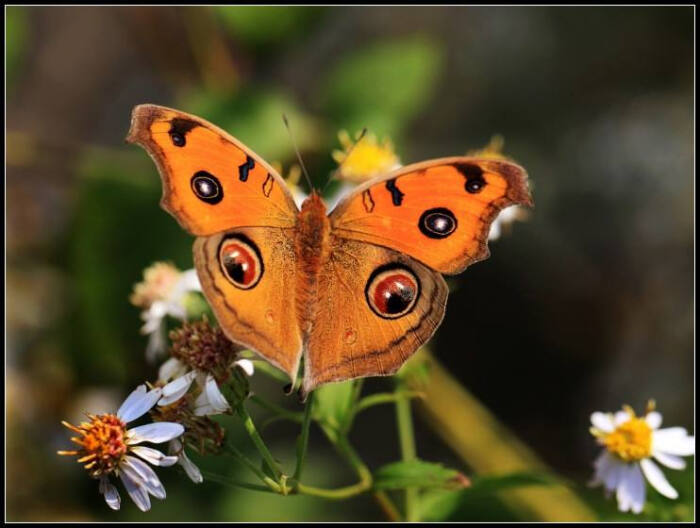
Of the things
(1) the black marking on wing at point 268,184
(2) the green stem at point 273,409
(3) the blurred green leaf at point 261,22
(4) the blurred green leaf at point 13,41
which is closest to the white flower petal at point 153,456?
(2) the green stem at point 273,409

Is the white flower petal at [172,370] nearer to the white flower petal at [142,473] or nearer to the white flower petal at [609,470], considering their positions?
the white flower petal at [142,473]

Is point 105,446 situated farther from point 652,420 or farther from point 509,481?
point 652,420

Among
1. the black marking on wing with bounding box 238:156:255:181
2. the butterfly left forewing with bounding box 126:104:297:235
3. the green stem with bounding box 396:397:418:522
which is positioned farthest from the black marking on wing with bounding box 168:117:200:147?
the green stem with bounding box 396:397:418:522

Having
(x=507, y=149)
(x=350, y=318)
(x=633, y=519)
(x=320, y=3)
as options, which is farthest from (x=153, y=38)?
(x=633, y=519)

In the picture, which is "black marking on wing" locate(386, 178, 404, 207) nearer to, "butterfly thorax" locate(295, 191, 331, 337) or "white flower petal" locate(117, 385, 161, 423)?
"butterfly thorax" locate(295, 191, 331, 337)

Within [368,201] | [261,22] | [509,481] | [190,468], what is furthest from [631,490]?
[261,22]
